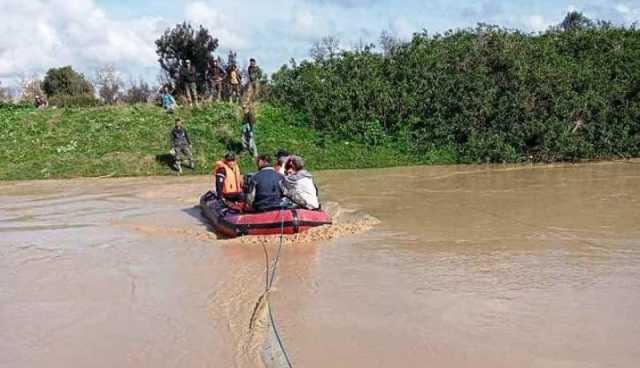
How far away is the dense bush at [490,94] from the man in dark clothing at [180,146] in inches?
206

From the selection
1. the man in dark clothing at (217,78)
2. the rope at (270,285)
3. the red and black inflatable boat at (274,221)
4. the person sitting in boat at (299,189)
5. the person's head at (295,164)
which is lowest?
the rope at (270,285)

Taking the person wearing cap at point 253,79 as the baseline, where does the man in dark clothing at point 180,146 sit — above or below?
below

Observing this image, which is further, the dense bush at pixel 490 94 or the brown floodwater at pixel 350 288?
the dense bush at pixel 490 94

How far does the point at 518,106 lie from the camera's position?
22516 mm

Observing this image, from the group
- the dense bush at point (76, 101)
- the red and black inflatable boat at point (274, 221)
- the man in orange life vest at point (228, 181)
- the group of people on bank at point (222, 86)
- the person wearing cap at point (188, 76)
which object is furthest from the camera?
the dense bush at point (76, 101)

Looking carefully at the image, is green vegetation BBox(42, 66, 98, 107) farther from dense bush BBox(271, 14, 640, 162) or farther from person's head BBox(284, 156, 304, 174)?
person's head BBox(284, 156, 304, 174)

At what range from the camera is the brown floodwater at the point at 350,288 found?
5.72 metres

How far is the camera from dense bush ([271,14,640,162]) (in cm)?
2216

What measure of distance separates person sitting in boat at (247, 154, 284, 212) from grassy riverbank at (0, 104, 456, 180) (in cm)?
1092

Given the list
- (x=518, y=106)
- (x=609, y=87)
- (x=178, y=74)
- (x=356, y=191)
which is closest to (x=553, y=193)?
(x=356, y=191)

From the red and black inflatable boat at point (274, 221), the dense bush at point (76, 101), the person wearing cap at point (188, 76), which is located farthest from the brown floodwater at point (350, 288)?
the dense bush at point (76, 101)

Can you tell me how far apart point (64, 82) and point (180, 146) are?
Answer: 2487 cm

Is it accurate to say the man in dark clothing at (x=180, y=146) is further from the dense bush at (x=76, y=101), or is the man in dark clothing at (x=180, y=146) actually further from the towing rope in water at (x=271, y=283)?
the dense bush at (x=76, y=101)

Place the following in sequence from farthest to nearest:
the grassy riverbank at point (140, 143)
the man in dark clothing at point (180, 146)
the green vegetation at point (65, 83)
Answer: the green vegetation at point (65, 83) < the grassy riverbank at point (140, 143) < the man in dark clothing at point (180, 146)
